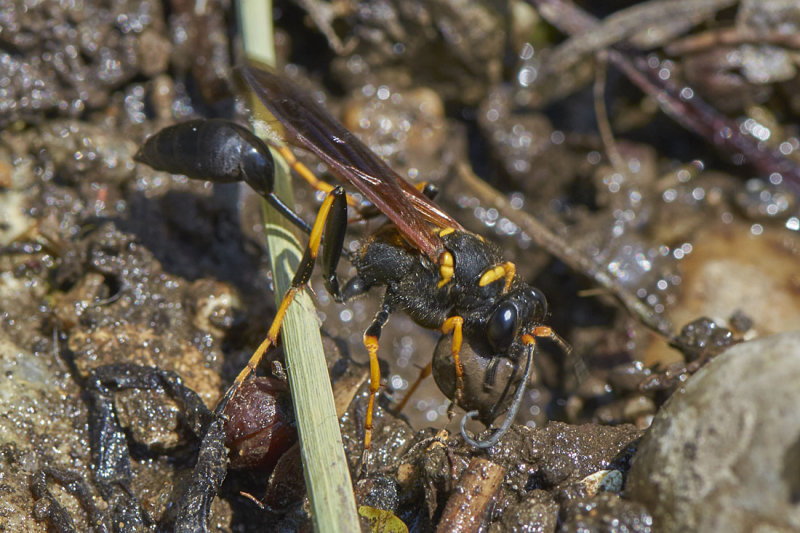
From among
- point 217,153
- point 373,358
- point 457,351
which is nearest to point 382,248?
point 373,358

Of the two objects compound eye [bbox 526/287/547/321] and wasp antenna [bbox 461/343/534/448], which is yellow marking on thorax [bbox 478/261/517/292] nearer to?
compound eye [bbox 526/287/547/321]

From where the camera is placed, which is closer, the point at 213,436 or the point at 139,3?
the point at 213,436

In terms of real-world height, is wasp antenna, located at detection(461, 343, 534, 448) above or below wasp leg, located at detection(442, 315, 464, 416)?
below

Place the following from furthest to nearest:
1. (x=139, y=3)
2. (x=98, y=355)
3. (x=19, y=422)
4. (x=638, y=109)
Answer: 1. (x=638, y=109)
2. (x=139, y=3)
3. (x=98, y=355)
4. (x=19, y=422)

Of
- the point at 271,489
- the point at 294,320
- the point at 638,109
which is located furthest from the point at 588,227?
the point at 271,489

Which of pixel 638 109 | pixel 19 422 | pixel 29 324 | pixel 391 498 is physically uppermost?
pixel 638 109

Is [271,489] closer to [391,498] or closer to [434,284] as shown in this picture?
[391,498]

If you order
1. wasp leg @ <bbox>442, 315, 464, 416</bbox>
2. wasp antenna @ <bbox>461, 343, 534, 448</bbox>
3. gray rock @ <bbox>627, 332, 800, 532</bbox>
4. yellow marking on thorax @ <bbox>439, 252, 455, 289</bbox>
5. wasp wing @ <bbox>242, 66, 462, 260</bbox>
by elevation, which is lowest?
gray rock @ <bbox>627, 332, 800, 532</bbox>

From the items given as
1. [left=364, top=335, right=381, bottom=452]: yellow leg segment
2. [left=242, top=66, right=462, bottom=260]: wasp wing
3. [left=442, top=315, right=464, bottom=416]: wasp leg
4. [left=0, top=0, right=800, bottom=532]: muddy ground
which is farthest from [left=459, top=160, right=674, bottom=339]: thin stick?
[left=364, top=335, right=381, bottom=452]: yellow leg segment

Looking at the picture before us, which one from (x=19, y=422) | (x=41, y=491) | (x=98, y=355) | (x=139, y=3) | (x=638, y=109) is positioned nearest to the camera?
(x=41, y=491)
